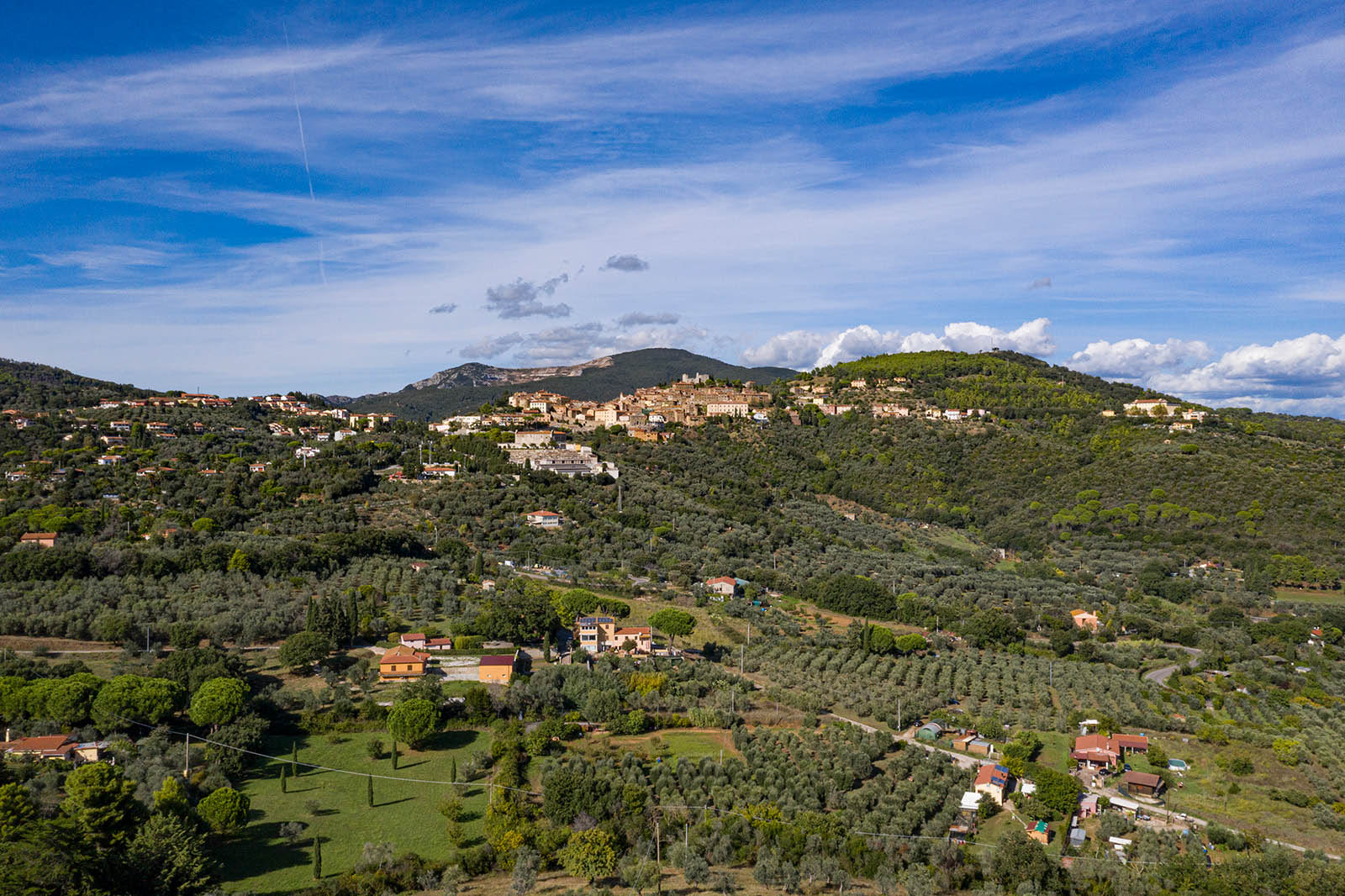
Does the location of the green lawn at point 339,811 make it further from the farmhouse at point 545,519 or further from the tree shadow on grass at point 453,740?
the farmhouse at point 545,519

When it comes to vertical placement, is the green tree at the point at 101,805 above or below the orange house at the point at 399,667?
above

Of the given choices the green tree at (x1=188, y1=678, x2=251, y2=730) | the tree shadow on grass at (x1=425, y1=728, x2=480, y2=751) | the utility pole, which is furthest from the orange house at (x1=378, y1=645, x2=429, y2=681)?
the utility pole

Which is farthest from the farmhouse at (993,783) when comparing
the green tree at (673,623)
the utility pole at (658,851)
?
the green tree at (673,623)

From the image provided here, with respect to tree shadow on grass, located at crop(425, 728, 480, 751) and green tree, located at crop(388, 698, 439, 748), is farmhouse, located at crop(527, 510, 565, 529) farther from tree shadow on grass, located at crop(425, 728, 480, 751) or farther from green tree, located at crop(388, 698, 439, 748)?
green tree, located at crop(388, 698, 439, 748)

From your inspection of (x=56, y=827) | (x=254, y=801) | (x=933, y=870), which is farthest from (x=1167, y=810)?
(x=56, y=827)

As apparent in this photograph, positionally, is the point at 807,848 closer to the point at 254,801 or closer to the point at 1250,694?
the point at 254,801

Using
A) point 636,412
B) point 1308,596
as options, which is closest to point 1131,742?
point 1308,596

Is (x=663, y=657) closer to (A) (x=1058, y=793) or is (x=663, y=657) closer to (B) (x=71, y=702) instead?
(A) (x=1058, y=793)
